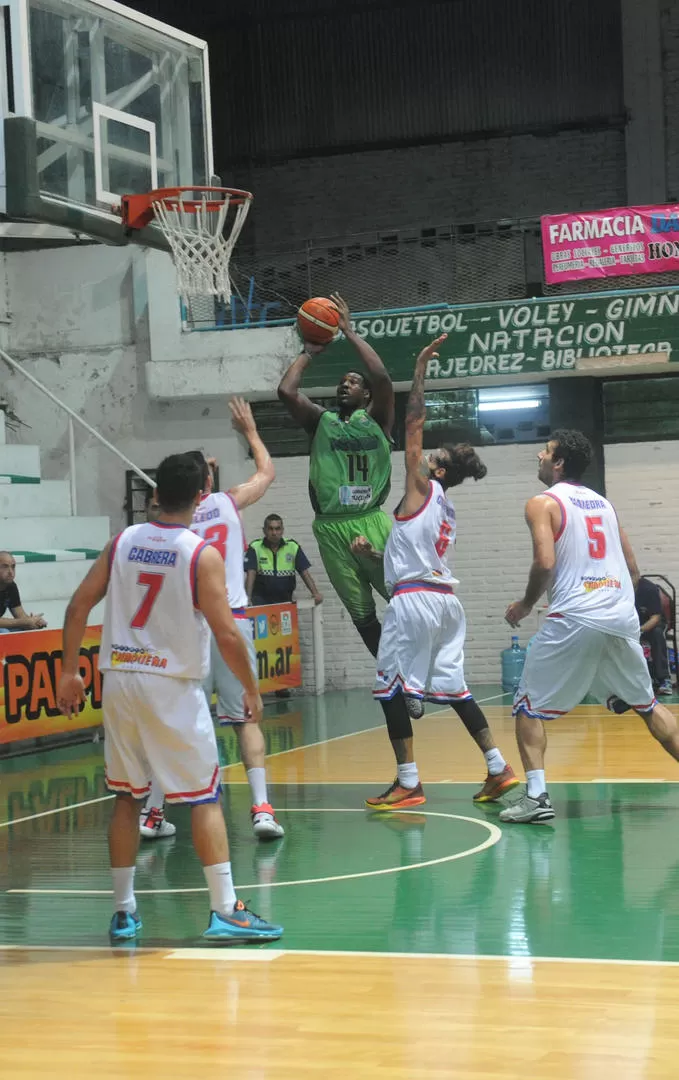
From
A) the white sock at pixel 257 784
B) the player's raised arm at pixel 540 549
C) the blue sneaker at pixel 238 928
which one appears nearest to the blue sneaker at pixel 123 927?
the blue sneaker at pixel 238 928

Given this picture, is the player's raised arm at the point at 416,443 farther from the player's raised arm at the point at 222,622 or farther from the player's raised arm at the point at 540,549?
the player's raised arm at the point at 222,622

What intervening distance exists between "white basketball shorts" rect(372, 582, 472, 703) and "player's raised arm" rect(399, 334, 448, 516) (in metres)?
0.51

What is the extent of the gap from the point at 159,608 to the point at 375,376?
11.5 ft

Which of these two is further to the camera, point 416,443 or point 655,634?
point 655,634

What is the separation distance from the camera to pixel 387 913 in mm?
6227

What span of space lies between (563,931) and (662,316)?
39.9ft

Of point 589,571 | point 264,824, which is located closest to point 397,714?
point 264,824

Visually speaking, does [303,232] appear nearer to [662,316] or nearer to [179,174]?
[662,316]

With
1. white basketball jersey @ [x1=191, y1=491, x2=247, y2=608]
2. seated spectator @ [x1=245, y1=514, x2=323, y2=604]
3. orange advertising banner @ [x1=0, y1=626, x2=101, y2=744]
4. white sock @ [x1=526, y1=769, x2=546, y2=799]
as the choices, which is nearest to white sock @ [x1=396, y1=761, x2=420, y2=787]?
white sock @ [x1=526, y1=769, x2=546, y2=799]

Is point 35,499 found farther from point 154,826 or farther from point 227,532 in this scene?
point 227,532

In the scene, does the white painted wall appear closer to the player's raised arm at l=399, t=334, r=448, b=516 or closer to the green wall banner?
the green wall banner

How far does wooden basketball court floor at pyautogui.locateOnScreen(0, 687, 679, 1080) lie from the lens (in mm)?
4332

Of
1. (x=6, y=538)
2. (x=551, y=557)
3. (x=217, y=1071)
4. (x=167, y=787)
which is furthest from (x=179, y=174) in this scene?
(x=217, y=1071)

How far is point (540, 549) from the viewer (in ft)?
26.1
